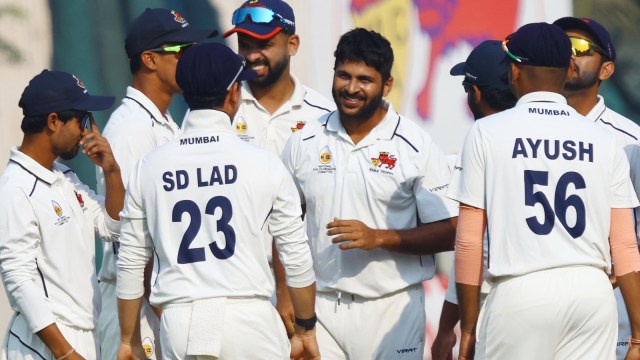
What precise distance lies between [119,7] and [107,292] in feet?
7.23

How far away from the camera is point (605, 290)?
4.52 m

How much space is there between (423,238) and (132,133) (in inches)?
53.1

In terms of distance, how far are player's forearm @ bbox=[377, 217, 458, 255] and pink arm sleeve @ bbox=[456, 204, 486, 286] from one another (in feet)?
2.55

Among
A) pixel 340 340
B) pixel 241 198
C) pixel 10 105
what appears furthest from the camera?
pixel 10 105

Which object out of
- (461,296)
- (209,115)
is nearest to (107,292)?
(209,115)

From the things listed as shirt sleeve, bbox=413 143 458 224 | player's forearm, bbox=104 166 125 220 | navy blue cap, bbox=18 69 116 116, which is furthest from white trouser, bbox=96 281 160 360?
shirt sleeve, bbox=413 143 458 224

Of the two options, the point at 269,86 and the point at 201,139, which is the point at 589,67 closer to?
the point at 269,86

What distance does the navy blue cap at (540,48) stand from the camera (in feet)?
15.1


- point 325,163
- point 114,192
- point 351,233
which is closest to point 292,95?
point 325,163

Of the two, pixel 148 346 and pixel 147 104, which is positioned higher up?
pixel 147 104

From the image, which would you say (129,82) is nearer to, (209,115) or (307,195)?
(307,195)

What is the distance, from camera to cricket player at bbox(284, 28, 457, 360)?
5.43 metres

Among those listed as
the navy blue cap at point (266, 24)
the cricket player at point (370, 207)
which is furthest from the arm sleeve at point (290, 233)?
the navy blue cap at point (266, 24)

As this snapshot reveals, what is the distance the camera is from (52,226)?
4887 millimetres
